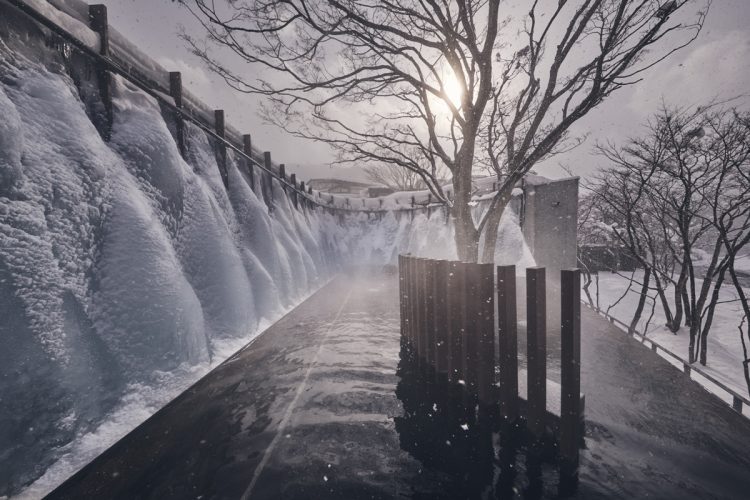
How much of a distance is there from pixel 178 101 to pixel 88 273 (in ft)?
13.6

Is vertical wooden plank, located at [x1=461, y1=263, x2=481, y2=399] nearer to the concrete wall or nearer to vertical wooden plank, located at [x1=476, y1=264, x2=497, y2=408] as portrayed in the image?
vertical wooden plank, located at [x1=476, y1=264, x2=497, y2=408]

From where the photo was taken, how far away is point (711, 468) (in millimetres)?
2189

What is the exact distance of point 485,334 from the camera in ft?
8.72

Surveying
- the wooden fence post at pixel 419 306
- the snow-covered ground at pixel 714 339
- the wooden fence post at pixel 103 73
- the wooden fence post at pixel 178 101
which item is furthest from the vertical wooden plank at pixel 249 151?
the snow-covered ground at pixel 714 339

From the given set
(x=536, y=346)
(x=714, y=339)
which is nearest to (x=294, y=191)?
(x=536, y=346)

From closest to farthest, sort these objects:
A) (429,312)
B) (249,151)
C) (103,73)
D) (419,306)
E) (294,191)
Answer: (429,312)
(103,73)
(419,306)
(249,151)
(294,191)

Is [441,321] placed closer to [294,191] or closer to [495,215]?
[495,215]

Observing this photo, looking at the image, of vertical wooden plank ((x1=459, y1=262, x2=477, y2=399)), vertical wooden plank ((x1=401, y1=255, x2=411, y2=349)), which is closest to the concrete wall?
vertical wooden plank ((x1=401, y1=255, x2=411, y2=349))

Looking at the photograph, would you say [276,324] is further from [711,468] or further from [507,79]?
[507,79]

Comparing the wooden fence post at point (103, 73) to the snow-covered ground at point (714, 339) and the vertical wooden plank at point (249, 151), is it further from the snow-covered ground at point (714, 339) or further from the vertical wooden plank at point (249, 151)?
the snow-covered ground at point (714, 339)

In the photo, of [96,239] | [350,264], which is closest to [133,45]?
[96,239]

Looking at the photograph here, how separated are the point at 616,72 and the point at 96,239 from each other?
6.96m

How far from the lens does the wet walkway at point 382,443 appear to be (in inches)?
78.1

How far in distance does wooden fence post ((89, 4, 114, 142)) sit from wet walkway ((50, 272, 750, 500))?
3592 mm
